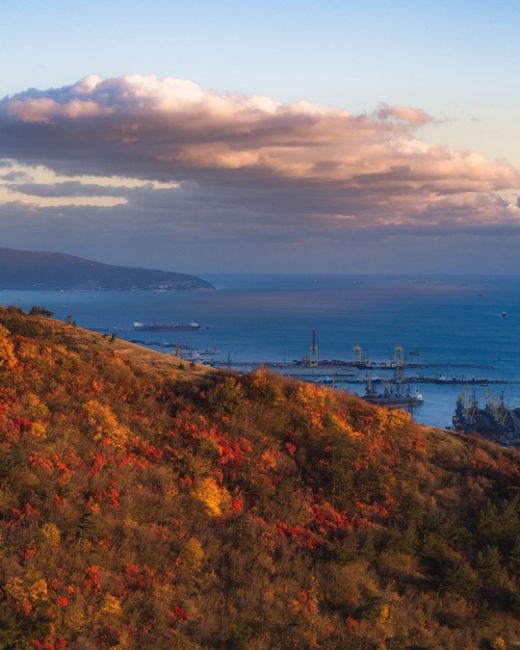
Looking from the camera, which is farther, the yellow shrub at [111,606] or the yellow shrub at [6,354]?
the yellow shrub at [6,354]

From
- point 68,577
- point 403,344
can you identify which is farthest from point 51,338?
point 403,344

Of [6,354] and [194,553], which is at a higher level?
[6,354]

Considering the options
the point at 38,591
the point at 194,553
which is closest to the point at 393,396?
the point at 194,553

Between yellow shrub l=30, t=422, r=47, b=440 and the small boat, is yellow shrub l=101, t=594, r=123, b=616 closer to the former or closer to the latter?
yellow shrub l=30, t=422, r=47, b=440

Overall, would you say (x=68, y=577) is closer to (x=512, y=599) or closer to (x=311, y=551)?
(x=311, y=551)

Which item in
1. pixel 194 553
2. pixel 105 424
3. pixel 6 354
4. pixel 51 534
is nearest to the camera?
pixel 51 534

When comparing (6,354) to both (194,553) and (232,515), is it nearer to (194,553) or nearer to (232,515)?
(232,515)

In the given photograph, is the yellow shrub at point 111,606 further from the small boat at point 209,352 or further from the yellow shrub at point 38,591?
the small boat at point 209,352

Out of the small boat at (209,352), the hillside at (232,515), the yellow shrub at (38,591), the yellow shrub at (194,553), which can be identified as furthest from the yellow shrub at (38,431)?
the small boat at (209,352)

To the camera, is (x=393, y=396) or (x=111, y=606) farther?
(x=393, y=396)
